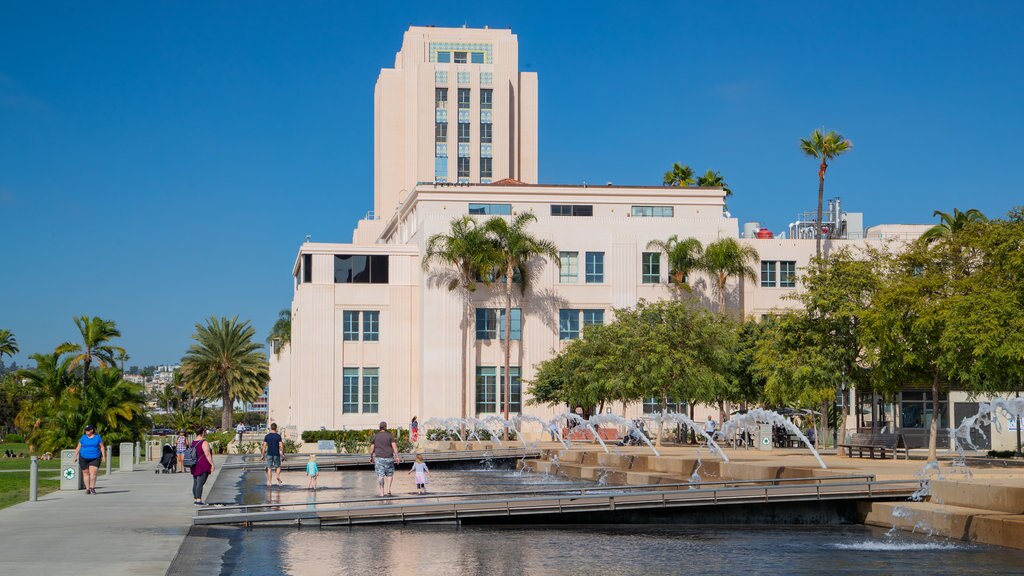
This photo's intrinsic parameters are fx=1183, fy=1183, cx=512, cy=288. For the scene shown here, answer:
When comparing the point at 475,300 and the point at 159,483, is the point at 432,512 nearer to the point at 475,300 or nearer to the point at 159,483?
the point at 159,483

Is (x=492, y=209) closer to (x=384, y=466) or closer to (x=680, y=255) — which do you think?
(x=680, y=255)

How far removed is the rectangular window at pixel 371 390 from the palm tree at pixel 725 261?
20.8 m

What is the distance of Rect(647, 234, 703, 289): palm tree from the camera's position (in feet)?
229

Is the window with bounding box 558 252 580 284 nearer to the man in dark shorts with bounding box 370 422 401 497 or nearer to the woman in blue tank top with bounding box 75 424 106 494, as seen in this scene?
the man in dark shorts with bounding box 370 422 401 497

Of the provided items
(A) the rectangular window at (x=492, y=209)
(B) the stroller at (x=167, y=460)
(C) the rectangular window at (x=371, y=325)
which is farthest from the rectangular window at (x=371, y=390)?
(B) the stroller at (x=167, y=460)

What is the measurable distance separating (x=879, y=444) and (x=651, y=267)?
36561mm

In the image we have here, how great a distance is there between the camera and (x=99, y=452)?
2828 centimetres

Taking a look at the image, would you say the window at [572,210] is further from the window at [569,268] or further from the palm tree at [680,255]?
the palm tree at [680,255]

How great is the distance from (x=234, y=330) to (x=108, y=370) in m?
42.5

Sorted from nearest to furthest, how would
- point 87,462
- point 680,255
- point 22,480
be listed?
point 87,462 → point 22,480 → point 680,255

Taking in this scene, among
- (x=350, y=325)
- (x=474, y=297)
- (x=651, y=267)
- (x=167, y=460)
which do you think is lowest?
(x=167, y=460)

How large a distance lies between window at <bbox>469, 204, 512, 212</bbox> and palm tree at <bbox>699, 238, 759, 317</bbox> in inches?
505

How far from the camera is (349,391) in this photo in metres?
71.9

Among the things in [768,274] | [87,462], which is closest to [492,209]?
[768,274]
